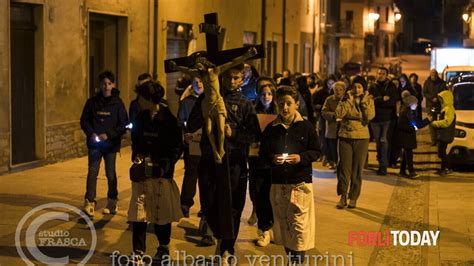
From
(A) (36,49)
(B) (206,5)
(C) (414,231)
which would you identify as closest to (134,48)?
(A) (36,49)

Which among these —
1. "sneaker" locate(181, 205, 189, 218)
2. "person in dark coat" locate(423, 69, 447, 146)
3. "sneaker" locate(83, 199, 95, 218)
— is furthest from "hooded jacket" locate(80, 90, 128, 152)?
"person in dark coat" locate(423, 69, 447, 146)

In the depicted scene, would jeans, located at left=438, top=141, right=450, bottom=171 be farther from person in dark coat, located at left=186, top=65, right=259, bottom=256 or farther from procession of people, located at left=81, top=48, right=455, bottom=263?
person in dark coat, located at left=186, top=65, right=259, bottom=256

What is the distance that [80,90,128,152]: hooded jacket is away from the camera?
33.5 ft

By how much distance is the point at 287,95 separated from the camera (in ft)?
25.4

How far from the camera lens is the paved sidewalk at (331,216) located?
8922mm

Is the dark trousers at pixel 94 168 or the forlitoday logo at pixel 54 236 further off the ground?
the dark trousers at pixel 94 168

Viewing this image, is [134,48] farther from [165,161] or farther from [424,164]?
[165,161]

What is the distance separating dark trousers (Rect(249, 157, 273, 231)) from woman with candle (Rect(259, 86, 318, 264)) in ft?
3.41

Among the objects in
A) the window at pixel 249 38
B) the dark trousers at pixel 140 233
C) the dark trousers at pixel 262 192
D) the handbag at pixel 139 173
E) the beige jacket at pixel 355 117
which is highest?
the window at pixel 249 38

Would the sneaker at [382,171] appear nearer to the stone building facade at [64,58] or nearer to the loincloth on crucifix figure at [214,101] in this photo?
the stone building facade at [64,58]

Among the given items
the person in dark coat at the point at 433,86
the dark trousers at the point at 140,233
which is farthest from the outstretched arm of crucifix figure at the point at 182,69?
the person in dark coat at the point at 433,86

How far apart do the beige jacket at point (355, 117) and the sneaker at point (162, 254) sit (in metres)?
4.05

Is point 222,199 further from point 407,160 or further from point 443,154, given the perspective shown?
point 443,154

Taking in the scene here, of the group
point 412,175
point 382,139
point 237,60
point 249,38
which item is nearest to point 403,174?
point 412,175
